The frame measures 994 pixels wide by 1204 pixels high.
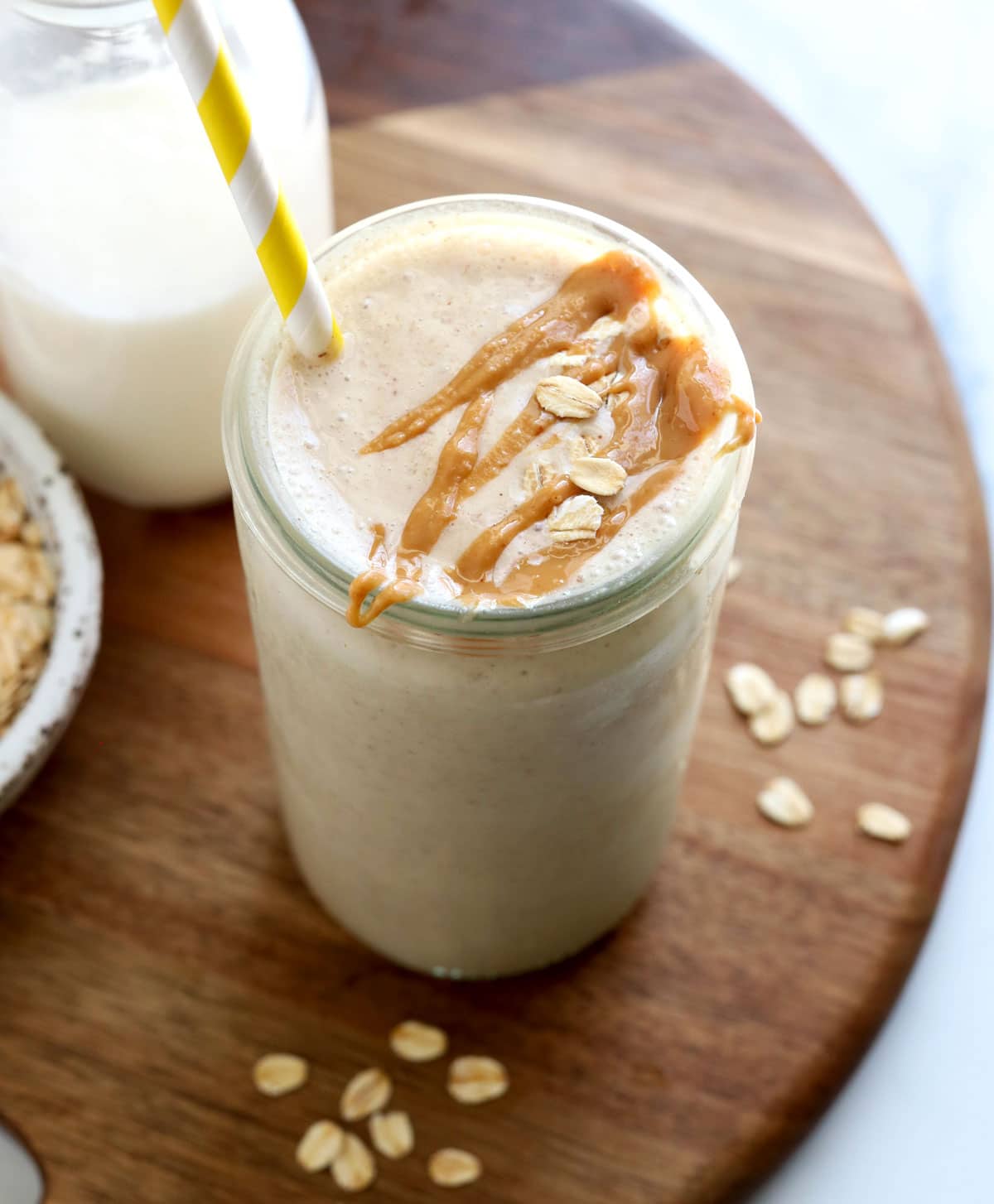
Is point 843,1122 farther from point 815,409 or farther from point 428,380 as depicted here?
point 428,380

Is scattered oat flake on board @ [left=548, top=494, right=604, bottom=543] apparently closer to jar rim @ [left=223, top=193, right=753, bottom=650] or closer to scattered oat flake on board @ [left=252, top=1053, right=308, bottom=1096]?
jar rim @ [left=223, top=193, right=753, bottom=650]

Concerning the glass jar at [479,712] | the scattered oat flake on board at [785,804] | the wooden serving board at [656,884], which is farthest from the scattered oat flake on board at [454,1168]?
the scattered oat flake on board at [785,804]

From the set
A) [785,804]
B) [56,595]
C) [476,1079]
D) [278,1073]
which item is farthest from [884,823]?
[56,595]

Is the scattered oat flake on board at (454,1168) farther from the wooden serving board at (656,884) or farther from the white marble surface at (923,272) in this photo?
the white marble surface at (923,272)

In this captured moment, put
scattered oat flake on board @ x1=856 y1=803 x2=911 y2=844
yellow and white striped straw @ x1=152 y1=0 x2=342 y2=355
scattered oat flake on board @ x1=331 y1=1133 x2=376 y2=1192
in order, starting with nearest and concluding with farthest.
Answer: yellow and white striped straw @ x1=152 y1=0 x2=342 y2=355 < scattered oat flake on board @ x1=331 y1=1133 x2=376 y2=1192 < scattered oat flake on board @ x1=856 y1=803 x2=911 y2=844

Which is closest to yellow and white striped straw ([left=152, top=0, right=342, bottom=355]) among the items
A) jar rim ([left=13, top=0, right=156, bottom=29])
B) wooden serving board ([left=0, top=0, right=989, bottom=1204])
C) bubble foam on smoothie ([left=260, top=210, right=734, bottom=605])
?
bubble foam on smoothie ([left=260, top=210, right=734, bottom=605])

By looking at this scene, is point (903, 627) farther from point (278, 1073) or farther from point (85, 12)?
point (85, 12)
